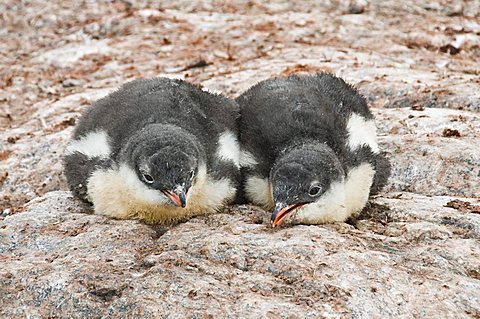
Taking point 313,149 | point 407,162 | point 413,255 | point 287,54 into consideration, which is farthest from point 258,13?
point 413,255

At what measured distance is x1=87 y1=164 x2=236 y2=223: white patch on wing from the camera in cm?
621

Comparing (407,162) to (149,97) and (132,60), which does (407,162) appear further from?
(132,60)

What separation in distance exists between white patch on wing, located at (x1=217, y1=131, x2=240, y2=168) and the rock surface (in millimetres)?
620

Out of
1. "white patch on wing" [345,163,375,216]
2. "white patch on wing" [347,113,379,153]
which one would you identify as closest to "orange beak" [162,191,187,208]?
"white patch on wing" [345,163,375,216]

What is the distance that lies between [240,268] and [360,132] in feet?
8.03

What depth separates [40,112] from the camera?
1145 cm

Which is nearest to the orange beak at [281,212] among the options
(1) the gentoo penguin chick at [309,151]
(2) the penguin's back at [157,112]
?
(1) the gentoo penguin chick at [309,151]

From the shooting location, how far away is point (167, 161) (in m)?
5.94

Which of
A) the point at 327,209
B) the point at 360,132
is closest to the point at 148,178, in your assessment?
the point at 327,209

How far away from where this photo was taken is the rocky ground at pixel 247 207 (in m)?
5.23

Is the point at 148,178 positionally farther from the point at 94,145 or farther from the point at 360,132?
the point at 360,132

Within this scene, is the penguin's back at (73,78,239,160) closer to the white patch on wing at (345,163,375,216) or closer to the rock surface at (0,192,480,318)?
the rock surface at (0,192,480,318)

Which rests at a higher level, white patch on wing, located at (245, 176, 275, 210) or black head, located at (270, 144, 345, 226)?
black head, located at (270, 144, 345, 226)

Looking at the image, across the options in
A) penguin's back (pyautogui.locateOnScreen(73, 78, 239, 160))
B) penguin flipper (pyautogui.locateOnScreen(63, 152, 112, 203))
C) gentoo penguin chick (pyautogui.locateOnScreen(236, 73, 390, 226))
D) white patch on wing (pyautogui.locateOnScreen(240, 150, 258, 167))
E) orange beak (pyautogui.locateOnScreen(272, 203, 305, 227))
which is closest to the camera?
orange beak (pyautogui.locateOnScreen(272, 203, 305, 227))
